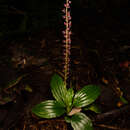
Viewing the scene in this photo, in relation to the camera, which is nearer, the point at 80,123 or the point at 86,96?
the point at 80,123

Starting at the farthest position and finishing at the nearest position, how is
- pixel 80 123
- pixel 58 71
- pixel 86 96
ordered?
pixel 58 71, pixel 86 96, pixel 80 123

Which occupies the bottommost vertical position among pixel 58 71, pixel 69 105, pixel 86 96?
pixel 69 105

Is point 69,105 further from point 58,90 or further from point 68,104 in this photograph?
point 58,90

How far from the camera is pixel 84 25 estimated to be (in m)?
4.86

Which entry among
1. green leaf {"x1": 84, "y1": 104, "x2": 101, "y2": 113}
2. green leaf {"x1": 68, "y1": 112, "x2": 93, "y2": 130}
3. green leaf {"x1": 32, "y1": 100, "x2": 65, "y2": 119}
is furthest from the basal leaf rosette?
green leaf {"x1": 84, "y1": 104, "x2": 101, "y2": 113}

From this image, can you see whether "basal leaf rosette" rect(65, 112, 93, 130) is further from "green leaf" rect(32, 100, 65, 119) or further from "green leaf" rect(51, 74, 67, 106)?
"green leaf" rect(51, 74, 67, 106)

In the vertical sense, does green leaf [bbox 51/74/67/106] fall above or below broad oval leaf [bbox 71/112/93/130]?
above

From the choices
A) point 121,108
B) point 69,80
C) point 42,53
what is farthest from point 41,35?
point 121,108

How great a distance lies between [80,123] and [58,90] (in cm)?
58

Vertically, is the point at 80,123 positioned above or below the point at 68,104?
below

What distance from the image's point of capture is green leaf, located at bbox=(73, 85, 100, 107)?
6.79 ft

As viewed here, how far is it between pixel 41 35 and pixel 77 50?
1225 mm

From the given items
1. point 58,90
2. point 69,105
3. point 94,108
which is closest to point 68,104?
point 69,105

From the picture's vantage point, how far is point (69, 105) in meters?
2.12
